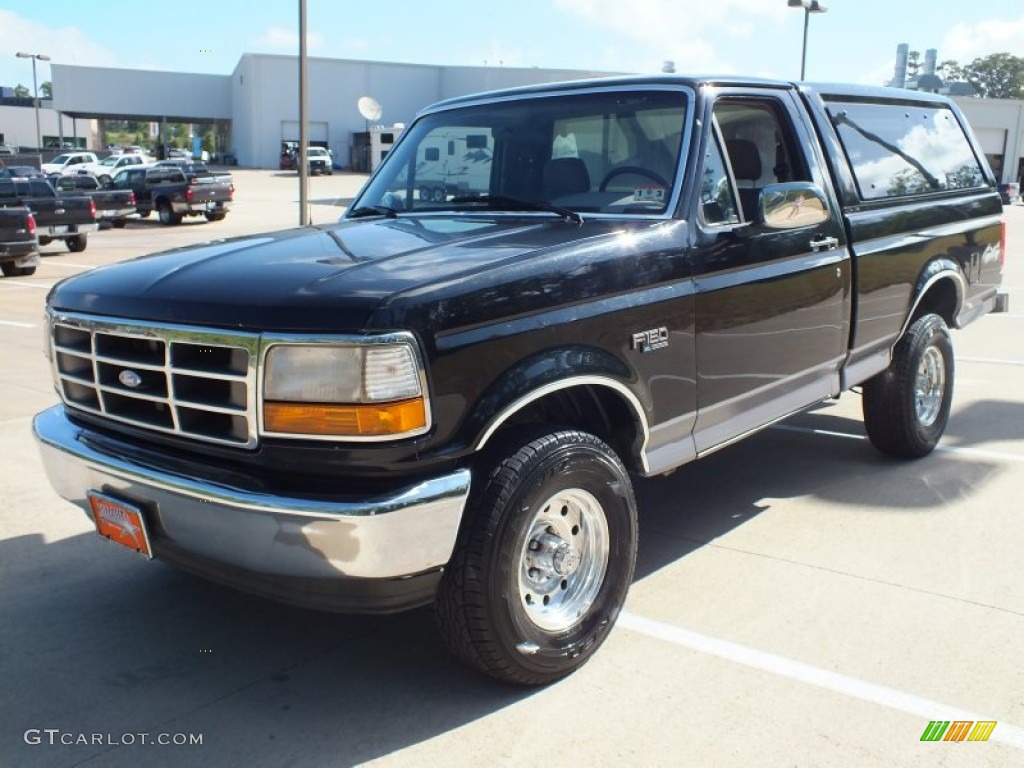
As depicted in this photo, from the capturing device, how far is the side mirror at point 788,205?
4074mm

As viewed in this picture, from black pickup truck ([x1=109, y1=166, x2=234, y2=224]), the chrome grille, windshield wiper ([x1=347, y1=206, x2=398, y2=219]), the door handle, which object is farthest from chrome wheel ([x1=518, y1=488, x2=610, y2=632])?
black pickup truck ([x1=109, y1=166, x2=234, y2=224])

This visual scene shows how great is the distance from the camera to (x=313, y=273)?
3104 mm

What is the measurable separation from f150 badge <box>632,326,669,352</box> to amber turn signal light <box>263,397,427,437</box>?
1021 mm

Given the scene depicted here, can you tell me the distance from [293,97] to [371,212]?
210ft

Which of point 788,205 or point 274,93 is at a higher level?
point 274,93

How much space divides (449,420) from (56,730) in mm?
1596

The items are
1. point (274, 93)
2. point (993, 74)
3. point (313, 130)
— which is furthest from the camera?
point (993, 74)

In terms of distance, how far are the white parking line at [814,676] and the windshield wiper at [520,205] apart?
5.28 ft

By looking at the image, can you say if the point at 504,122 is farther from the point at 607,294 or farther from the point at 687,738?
the point at 687,738

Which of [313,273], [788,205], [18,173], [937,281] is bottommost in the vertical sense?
[18,173]

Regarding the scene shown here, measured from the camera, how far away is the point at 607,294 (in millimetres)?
3475

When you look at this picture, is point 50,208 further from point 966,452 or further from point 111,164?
point 111,164

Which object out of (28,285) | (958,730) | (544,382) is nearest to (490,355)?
(544,382)

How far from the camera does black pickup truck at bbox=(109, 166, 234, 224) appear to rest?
29.0 meters
